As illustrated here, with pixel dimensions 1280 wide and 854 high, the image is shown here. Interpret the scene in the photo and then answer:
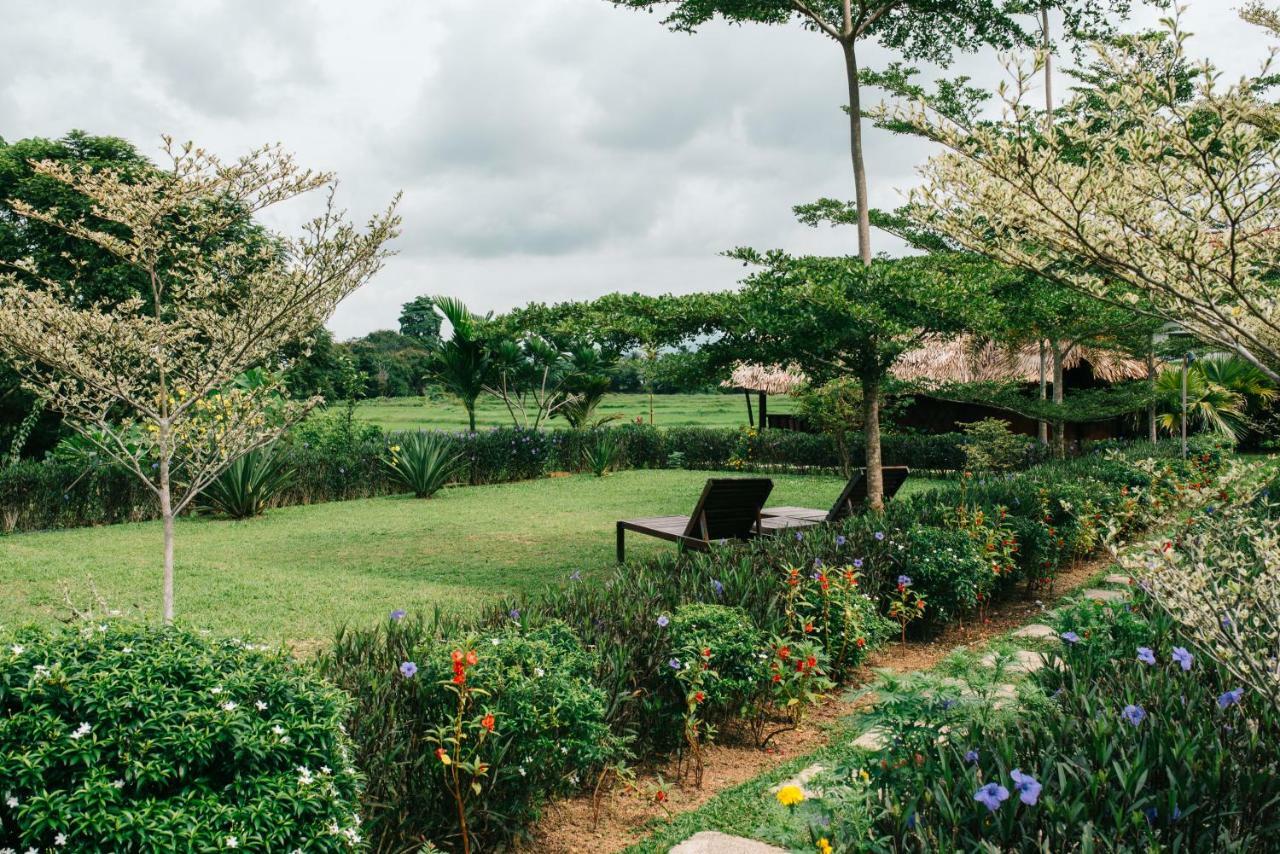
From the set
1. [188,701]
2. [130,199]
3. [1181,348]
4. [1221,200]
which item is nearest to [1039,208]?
[1221,200]

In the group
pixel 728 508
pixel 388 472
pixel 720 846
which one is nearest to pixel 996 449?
pixel 728 508

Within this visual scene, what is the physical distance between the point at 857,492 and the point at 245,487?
8016 mm

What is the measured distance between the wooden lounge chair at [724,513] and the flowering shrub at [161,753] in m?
4.70

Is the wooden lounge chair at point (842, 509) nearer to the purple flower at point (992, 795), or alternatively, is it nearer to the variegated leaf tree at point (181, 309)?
the variegated leaf tree at point (181, 309)

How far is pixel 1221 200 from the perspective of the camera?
2.57 meters

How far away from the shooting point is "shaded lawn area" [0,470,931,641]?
6148 mm

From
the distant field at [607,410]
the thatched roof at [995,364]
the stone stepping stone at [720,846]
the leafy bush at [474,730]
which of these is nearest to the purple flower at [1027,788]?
the stone stepping stone at [720,846]

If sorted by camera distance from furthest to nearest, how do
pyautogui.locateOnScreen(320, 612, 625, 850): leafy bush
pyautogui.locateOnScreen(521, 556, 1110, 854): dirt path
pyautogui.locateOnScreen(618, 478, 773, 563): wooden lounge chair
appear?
1. pyautogui.locateOnScreen(618, 478, 773, 563): wooden lounge chair
2. pyautogui.locateOnScreen(521, 556, 1110, 854): dirt path
3. pyautogui.locateOnScreen(320, 612, 625, 850): leafy bush

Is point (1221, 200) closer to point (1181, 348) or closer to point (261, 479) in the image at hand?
point (261, 479)

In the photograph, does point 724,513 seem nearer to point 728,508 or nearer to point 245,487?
point 728,508

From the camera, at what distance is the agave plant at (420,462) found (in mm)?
13695

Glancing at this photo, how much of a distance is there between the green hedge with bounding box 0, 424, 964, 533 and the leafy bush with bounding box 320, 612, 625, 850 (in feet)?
33.1

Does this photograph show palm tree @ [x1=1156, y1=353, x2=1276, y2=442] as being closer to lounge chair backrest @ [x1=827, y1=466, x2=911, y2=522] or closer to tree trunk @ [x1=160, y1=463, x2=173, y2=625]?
lounge chair backrest @ [x1=827, y1=466, x2=911, y2=522]

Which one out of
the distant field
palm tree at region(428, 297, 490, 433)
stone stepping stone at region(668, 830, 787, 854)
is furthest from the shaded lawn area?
the distant field
